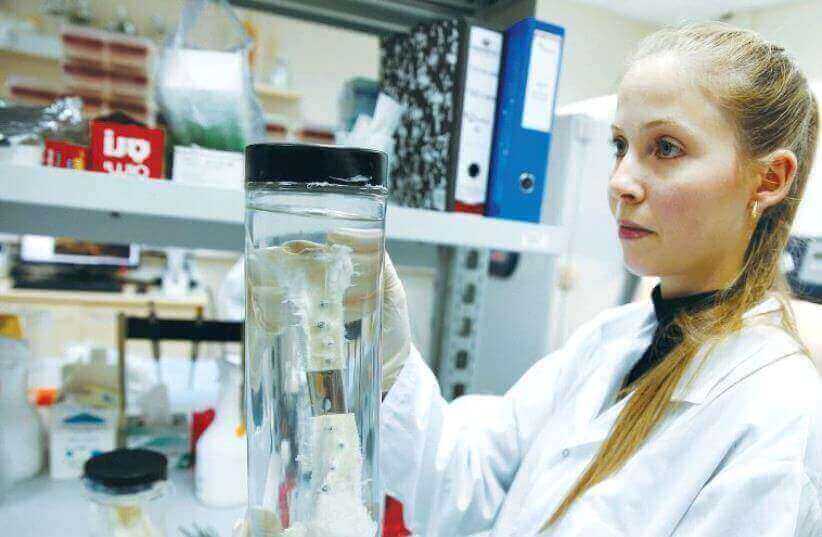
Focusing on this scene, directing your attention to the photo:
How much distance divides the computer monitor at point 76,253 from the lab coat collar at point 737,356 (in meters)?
3.10

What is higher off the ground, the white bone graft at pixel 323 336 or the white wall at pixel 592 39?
the white wall at pixel 592 39

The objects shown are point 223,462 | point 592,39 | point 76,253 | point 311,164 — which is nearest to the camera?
point 311,164

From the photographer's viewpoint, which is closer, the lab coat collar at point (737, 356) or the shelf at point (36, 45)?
the lab coat collar at point (737, 356)

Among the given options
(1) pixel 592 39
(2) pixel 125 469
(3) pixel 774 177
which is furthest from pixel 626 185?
(1) pixel 592 39

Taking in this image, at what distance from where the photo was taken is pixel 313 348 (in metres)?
0.39

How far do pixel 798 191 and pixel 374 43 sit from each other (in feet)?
10.1

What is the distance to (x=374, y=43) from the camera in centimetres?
336

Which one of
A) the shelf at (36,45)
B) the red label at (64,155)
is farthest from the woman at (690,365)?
the shelf at (36,45)

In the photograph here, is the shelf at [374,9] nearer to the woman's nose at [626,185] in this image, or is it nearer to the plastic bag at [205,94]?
the plastic bag at [205,94]

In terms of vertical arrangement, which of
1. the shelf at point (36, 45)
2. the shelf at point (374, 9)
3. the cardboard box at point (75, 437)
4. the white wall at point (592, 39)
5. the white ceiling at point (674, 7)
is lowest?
the cardboard box at point (75, 437)

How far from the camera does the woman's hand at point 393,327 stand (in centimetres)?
62

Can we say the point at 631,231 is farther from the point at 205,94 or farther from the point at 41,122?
the point at 41,122

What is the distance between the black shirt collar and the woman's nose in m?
0.19

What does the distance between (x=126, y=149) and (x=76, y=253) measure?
115 inches
